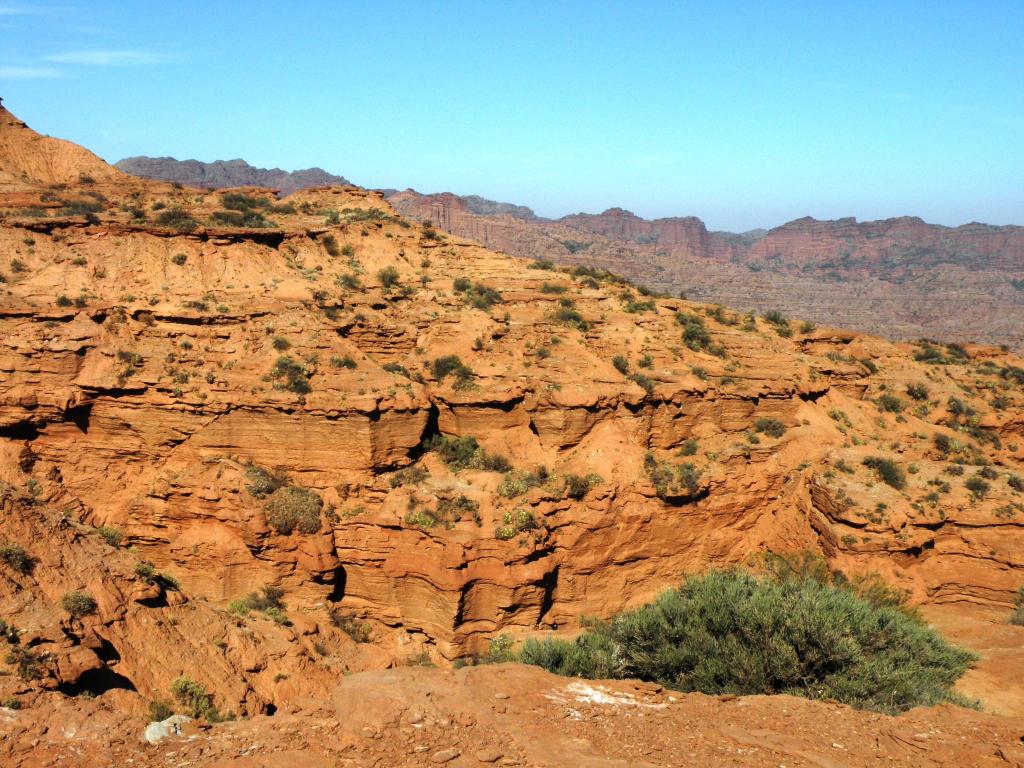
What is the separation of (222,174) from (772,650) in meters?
130

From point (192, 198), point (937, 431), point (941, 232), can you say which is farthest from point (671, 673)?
point (941, 232)

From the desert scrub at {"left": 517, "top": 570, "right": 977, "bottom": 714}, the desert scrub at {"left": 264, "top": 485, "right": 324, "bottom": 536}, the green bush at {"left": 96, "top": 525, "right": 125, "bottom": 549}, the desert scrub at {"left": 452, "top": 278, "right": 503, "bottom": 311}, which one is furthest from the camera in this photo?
the desert scrub at {"left": 452, "top": 278, "right": 503, "bottom": 311}

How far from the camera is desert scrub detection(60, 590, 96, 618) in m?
10.9

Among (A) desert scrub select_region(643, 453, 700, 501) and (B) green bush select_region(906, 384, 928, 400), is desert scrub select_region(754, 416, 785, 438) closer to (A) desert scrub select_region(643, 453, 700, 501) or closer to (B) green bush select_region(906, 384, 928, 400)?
(A) desert scrub select_region(643, 453, 700, 501)

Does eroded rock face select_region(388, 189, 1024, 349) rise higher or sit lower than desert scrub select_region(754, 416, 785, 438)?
higher

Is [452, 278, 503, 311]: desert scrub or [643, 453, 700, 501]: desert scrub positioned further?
[452, 278, 503, 311]: desert scrub

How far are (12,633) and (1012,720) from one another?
1320 cm

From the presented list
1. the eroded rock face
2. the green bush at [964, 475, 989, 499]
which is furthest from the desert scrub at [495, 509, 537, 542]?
the eroded rock face

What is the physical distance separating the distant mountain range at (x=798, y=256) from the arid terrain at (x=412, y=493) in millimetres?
62119

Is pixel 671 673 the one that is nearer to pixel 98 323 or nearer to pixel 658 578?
pixel 658 578

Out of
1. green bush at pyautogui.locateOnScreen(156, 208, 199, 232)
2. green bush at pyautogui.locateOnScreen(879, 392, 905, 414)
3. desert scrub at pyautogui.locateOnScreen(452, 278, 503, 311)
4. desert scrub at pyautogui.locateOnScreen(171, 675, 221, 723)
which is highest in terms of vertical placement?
green bush at pyautogui.locateOnScreen(156, 208, 199, 232)

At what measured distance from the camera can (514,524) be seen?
55.2 ft

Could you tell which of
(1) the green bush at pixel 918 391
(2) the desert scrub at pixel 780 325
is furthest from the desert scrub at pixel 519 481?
(1) the green bush at pixel 918 391

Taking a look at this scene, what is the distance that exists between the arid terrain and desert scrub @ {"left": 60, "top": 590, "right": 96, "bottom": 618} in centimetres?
4
